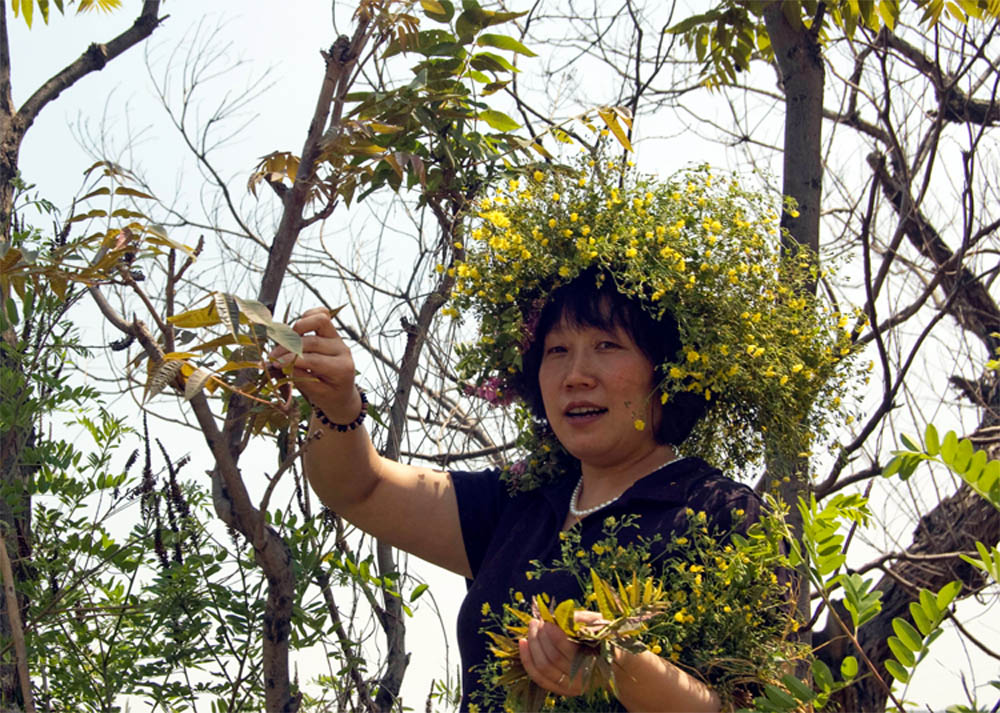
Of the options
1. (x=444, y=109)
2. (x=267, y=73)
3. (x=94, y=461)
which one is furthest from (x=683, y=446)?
(x=267, y=73)

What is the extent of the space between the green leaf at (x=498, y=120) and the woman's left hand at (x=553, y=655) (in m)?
1.36

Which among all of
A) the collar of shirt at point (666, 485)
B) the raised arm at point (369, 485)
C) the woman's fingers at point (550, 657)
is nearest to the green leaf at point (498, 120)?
the raised arm at point (369, 485)

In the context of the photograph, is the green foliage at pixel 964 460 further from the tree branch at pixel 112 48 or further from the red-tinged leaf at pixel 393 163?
the tree branch at pixel 112 48

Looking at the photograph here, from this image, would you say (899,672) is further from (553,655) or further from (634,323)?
(634,323)

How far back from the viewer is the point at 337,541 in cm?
225

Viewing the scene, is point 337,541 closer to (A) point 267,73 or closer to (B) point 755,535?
(B) point 755,535

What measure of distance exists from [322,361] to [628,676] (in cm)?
65

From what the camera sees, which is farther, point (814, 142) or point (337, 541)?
point (814, 142)

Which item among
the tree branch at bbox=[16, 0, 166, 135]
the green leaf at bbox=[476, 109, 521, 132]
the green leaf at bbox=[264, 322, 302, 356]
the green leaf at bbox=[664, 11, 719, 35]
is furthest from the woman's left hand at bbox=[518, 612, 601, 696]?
the tree branch at bbox=[16, 0, 166, 135]

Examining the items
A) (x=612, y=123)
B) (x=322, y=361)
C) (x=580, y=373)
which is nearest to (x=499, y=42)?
(x=612, y=123)

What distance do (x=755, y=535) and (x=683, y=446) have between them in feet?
1.65

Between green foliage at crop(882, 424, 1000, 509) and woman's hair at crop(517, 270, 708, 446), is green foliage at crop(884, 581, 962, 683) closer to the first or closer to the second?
green foliage at crop(882, 424, 1000, 509)

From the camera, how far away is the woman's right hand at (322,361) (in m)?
1.66

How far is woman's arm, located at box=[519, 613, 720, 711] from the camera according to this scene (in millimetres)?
1271
